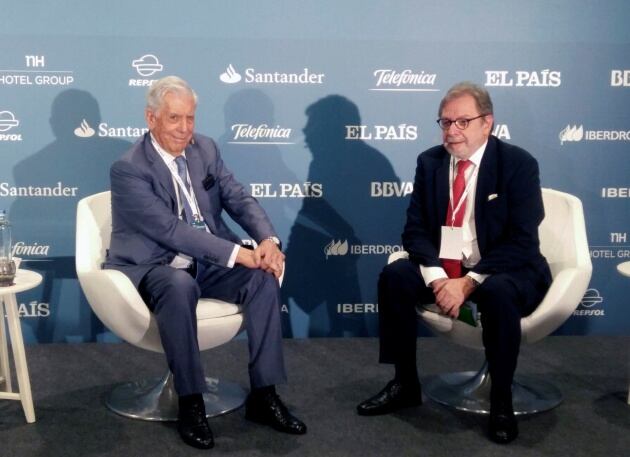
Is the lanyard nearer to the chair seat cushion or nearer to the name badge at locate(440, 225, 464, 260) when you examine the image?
the name badge at locate(440, 225, 464, 260)

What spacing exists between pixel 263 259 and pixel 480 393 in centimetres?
113

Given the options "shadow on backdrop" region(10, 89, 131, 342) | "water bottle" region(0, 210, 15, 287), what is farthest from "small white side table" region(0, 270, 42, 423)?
"shadow on backdrop" region(10, 89, 131, 342)

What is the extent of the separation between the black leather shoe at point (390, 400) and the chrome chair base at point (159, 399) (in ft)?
1.79

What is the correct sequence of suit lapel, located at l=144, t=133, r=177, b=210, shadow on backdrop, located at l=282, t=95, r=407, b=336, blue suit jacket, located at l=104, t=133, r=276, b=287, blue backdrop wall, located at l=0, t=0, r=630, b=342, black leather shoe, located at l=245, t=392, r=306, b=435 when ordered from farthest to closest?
shadow on backdrop, located at l=282, t=95, r=407, b=336 < blue backdrop wall, located at l=0, t=0, r=630, b=342 < suit lapel, located at l=144, t=133, r=177, b=210 < blue suit jacket, located at l=104, t=133, r=276, b=287 < black leather shoe, located at l=245, t=392, r=306, b=435

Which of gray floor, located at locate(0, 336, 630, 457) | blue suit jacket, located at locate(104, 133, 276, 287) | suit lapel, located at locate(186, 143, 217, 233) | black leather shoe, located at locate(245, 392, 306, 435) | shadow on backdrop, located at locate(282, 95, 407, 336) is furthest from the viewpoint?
shadow on backdrop, located at locate(282, 95, 407, 336)

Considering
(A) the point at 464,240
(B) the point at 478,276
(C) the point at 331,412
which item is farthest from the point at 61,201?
(B) the point at 478,276

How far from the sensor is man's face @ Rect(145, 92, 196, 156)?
3.48 meters

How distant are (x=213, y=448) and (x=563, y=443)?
133 cm

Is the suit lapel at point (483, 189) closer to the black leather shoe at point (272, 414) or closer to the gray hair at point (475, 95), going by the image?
the gray hair at point (475, 95)

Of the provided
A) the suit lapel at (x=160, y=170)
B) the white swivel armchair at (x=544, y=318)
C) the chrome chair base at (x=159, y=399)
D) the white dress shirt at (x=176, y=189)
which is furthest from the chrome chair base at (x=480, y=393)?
the suit lapel at (x=160, y=170)

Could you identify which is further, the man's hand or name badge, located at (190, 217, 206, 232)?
name badge, located at (190, 217, 206, 232)

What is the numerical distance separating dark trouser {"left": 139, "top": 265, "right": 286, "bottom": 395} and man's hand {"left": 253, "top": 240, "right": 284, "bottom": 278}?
0.03 m

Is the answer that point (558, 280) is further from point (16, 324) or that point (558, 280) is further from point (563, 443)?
point (16, 324)

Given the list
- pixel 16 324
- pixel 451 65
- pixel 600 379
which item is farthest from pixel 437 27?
pixel 16 324
